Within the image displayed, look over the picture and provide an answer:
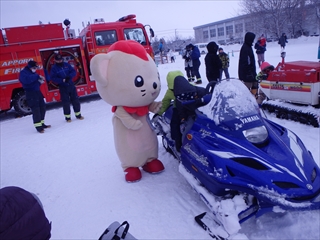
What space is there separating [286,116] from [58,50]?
24.8 ft

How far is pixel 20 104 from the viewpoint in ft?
28.3

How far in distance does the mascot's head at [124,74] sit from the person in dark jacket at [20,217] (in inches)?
84.1

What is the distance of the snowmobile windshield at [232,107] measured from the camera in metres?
2.39

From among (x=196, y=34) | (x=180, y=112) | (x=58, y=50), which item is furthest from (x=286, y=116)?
(x=196, y=34)

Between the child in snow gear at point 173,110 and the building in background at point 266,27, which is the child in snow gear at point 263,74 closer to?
the child in snow gear at point 173,110

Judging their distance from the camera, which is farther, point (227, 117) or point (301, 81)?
point (301, 81)

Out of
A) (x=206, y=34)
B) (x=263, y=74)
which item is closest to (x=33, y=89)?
(x=263, y=74)

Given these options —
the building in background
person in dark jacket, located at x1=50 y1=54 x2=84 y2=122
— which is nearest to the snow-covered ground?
person in dark jacket, located at x1=50 y1=54 x2=84 y2=122

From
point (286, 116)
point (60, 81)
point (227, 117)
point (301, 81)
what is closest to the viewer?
point (227, 117)

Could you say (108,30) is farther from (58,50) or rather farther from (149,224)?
(149,224)

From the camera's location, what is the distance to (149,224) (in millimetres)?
2754

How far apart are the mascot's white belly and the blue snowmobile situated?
0.95 metres

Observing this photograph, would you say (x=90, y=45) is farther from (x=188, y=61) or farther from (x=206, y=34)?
(x=206, y=34)

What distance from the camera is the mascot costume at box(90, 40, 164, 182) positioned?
3256 mm
